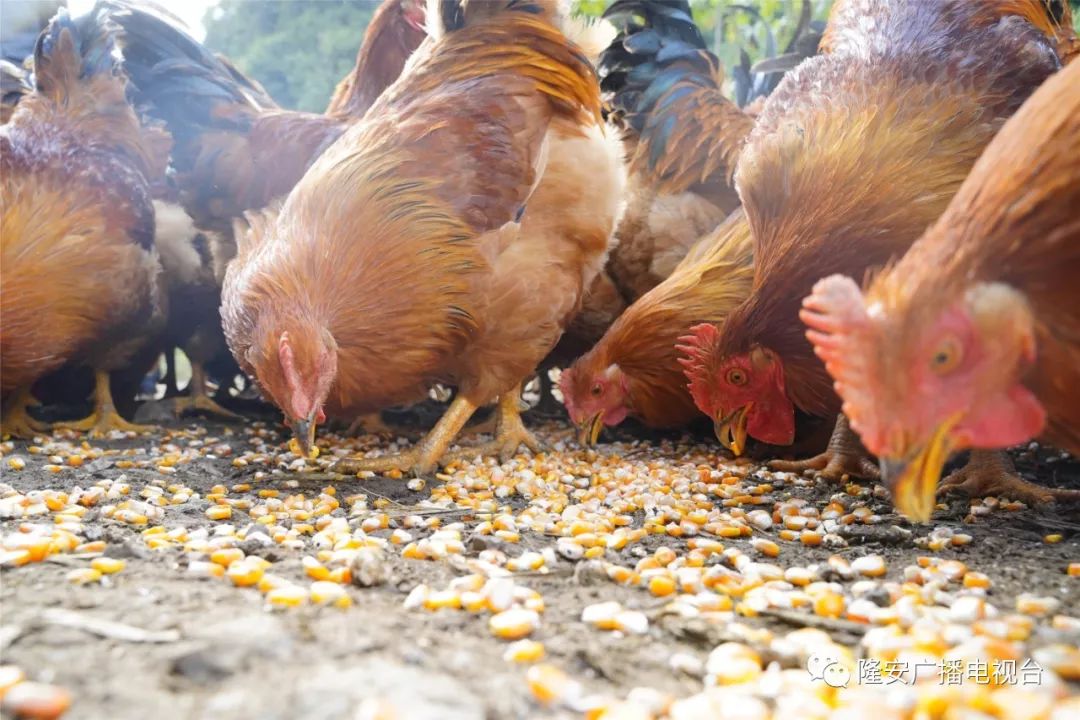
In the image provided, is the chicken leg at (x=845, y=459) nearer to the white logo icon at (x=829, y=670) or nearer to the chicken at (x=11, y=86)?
the white logo icon at (x=829, y=670)

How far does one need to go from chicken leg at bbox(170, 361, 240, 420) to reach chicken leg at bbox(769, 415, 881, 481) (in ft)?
10.6

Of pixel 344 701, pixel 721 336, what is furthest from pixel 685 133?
pixel 344 701

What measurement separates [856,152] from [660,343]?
46.3 inches

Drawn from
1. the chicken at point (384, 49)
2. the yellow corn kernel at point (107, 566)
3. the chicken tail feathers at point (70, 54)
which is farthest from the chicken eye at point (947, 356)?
Result: the chicken tail feathers at point (70, 54)

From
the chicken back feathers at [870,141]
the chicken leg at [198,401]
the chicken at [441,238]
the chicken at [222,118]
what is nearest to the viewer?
the chicken back feathers at [870,141]

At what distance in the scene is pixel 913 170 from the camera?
181 cm

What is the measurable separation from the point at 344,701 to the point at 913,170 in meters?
1.78

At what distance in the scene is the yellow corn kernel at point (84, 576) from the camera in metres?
1.32

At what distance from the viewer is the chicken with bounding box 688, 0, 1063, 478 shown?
1814mm

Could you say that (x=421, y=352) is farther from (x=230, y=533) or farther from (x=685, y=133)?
(x=685, y=133)

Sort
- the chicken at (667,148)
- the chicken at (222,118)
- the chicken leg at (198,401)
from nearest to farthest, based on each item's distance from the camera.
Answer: the chicken at (667,148) → the chicken at (222,118) → the chicken leg at (198,401)

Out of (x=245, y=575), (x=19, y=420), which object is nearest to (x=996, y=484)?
(x=245, y=575)

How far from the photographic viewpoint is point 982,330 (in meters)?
1.08

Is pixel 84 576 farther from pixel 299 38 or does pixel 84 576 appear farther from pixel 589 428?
pixel 299 38
